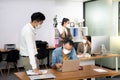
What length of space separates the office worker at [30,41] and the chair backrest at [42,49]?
3.53m

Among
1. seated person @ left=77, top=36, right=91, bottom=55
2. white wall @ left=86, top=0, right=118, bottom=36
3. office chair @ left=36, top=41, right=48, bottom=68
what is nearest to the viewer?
seated person @ left=77, top=36, right=91, bottom=55

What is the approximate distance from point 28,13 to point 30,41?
15.5ft

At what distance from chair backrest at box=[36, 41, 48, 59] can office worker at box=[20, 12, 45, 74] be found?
3.53 m

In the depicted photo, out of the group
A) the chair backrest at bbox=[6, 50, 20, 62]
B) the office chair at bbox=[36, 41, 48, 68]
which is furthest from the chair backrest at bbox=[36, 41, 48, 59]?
the chair backrest at bbox=[6, 50, 20, 62]

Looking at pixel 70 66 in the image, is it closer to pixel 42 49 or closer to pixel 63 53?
pixel 63 53

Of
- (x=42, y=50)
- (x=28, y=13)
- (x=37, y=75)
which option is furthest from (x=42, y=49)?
(x=37, y=75)

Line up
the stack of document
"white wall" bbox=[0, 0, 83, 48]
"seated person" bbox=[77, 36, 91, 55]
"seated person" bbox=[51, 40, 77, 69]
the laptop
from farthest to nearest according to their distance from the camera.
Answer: "white wall" bbox=[0, 0, 83, 48]
"seated person" bbox=[77, 36, 91, 55]
"seated person" bbox=[51, 40, 77, 69]
the laptop
the stack of document

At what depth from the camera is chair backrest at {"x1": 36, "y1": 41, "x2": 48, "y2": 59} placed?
25.0 ft

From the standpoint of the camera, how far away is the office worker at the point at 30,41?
374cm

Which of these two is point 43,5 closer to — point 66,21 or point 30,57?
point 66,21

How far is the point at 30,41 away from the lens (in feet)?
12.3

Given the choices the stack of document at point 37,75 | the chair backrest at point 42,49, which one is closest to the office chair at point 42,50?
the chair backrest at point 42,49

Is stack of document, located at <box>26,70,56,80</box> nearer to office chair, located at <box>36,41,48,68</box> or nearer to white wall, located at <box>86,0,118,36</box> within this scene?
office chair, located at <box>36,41,48,68</box>

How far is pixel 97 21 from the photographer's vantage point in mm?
8539
